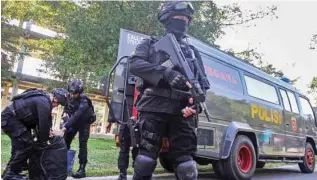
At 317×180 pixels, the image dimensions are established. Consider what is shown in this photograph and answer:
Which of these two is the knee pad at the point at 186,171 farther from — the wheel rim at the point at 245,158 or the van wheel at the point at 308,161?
the van wheel at the point at 308,161

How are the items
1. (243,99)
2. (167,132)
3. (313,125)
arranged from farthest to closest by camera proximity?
(313,125) → (243,99) → (167,132)

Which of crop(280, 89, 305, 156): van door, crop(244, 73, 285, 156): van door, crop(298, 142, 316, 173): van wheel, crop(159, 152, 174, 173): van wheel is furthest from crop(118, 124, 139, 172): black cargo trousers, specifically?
crop(298, 142, 316, 173): van wheel

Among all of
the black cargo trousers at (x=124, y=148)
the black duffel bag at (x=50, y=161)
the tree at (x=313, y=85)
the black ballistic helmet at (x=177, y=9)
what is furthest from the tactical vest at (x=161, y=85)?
the tree at (x=313, y=85)

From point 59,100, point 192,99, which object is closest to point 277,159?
point 59,100

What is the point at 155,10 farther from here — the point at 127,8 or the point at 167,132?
the point at 167,132

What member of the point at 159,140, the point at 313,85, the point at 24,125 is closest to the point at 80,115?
the point at 24,125

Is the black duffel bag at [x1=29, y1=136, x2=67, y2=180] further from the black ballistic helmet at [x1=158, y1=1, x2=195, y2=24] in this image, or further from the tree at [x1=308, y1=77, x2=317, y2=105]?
the tree at [x1=308, y1=77, x2=317, y2=105]

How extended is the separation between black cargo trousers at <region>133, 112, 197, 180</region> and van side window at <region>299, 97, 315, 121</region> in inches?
265

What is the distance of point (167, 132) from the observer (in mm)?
2986

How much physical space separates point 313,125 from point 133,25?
5.47 meters

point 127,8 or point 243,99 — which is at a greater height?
point 127,8

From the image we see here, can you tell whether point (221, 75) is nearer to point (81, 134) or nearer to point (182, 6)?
point (81, 134)

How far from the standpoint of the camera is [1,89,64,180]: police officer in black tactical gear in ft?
12.9

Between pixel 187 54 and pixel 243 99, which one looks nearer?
pixel 187 54
